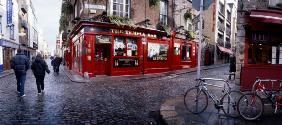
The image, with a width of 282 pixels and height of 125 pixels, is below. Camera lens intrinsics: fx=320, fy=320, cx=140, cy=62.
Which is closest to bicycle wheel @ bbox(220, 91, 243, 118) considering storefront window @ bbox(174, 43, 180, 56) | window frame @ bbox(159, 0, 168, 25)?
window frame @ bbox(159, 0, 168, 25)

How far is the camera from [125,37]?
2205cm

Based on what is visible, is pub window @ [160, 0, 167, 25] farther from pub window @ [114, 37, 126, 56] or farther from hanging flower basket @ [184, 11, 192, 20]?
pub window @ [114, 37, 126, 56]

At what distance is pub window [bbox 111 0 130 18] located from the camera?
2198cm

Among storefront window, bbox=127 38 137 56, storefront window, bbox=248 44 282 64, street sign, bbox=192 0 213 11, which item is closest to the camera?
street sign, bbox=192 0 213 11

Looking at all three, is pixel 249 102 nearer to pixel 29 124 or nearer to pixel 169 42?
pixel 29 124

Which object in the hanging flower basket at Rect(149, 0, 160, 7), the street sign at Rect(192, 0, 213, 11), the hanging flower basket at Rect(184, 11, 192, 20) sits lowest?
the street sign at Rect(192, 0, 213, 11)

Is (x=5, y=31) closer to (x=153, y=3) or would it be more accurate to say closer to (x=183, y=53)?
(x=153, y=3)

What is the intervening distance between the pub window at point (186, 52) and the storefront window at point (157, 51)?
4669 mm

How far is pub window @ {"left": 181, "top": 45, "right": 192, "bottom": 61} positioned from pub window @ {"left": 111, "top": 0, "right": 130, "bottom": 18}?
9559mm

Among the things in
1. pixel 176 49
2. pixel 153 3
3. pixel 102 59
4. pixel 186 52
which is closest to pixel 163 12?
pixel 153 3

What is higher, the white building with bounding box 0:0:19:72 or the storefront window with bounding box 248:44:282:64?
the white building with bounding box 0:0:19:72

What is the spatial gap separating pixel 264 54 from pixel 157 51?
13229mm

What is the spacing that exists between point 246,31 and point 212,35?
100 ft

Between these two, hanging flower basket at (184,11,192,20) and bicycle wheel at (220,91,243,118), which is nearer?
bicycle wheel at (220,91,243,118)
